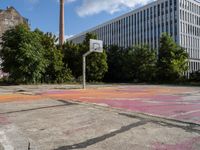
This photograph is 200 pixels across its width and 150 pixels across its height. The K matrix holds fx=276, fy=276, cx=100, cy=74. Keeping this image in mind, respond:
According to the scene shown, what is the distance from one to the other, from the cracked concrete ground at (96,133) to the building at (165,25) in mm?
77374

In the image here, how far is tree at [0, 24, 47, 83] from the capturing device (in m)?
33.7

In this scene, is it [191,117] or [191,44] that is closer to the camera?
[191,117]

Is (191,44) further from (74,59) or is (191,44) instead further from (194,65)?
(74,59)

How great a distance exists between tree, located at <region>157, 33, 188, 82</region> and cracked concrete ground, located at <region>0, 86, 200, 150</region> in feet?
131

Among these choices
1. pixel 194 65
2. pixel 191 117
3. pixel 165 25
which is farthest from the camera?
pixel 194 65

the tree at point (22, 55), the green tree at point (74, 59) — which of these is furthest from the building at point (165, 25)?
the tree at point (22, 55)

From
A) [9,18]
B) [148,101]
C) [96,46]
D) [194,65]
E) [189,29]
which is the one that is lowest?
[148,101]

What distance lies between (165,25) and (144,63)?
4156cm

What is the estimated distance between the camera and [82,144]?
5.93 m

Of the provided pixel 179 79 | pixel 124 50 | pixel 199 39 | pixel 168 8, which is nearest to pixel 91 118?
pixel 179 79

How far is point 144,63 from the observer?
161 ft

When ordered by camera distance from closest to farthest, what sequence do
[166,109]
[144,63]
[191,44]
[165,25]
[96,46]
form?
[166,109], [96,46], [144,63], [165,25], [191,44]

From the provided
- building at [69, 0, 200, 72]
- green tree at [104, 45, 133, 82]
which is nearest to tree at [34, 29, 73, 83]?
green tree at [104, 45, 133, 82]

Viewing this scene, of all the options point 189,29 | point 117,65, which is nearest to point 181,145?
point 117,65
